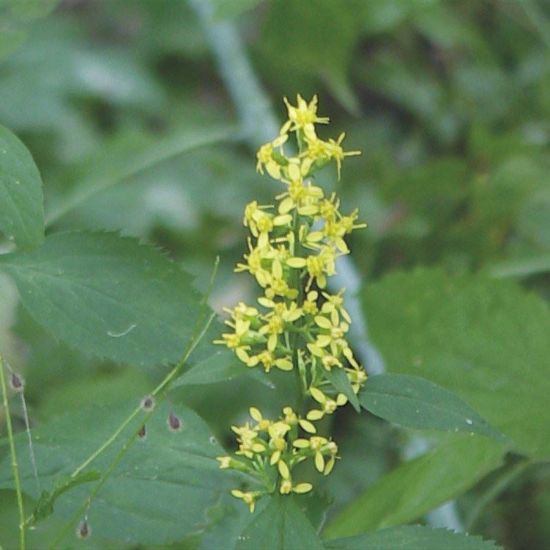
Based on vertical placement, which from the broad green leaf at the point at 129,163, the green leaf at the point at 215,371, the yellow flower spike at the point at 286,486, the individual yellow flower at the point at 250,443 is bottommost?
the yellow flower spike at the point at 286,486

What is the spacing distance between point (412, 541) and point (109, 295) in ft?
1.33

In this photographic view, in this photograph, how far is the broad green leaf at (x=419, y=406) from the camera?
955 mm

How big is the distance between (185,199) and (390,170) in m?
0.53

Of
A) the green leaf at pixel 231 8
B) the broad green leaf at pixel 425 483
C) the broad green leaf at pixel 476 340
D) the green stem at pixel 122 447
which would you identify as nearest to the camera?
the green stem at pixel 122 447

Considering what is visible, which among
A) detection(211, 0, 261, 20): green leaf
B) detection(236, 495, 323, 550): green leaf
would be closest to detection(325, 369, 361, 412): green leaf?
Answer: detection(236, 495, 323, 550): green leaf

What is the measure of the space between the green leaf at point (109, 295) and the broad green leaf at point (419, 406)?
0.25 meters

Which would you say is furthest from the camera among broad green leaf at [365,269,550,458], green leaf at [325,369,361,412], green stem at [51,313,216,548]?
broad green leaf at [365,269,550,458]

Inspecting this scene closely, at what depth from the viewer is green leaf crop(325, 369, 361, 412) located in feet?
3.08

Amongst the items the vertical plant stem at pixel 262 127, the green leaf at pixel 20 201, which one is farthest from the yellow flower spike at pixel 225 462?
the vertical plant stem at pixel 262 127

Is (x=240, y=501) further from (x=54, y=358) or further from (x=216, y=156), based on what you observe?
(x=216, y=156)

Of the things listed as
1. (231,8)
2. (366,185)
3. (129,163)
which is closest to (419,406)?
(231,8)

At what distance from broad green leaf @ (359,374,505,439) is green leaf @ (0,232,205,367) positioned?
0.25 meters

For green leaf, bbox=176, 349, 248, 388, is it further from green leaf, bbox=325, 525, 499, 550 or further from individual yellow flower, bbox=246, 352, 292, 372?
green leaf, bbox=325, 525, 499, 550

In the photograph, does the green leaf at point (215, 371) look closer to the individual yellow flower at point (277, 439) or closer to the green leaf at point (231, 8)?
the individual yellow flower at point (277, 439)
